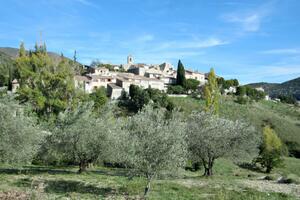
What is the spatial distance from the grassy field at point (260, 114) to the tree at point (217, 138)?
47676 mm

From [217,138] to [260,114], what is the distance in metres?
70.3

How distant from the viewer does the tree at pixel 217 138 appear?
3094 centimetres

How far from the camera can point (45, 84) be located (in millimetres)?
61344

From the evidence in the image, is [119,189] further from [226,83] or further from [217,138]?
[226,83]

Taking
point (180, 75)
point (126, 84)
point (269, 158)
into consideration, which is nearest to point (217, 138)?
point (269, 158)

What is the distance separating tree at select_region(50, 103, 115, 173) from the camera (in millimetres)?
26844

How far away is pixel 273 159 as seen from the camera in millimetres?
48438

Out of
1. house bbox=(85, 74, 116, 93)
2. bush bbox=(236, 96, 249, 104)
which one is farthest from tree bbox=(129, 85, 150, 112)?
bush bbox=(236, 96, 249, 104)

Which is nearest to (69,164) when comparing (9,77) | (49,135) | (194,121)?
(49,135)

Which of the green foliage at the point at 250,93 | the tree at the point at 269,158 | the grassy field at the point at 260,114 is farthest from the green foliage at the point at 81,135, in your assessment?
the green foliage at the point at 250,93

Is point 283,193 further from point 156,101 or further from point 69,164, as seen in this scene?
point 156,101

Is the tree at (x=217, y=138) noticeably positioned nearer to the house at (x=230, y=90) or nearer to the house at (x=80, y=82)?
the house at (x=80, y=82)

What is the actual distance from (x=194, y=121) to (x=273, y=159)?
888 inches

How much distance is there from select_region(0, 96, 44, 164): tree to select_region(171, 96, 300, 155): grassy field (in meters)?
60.6
